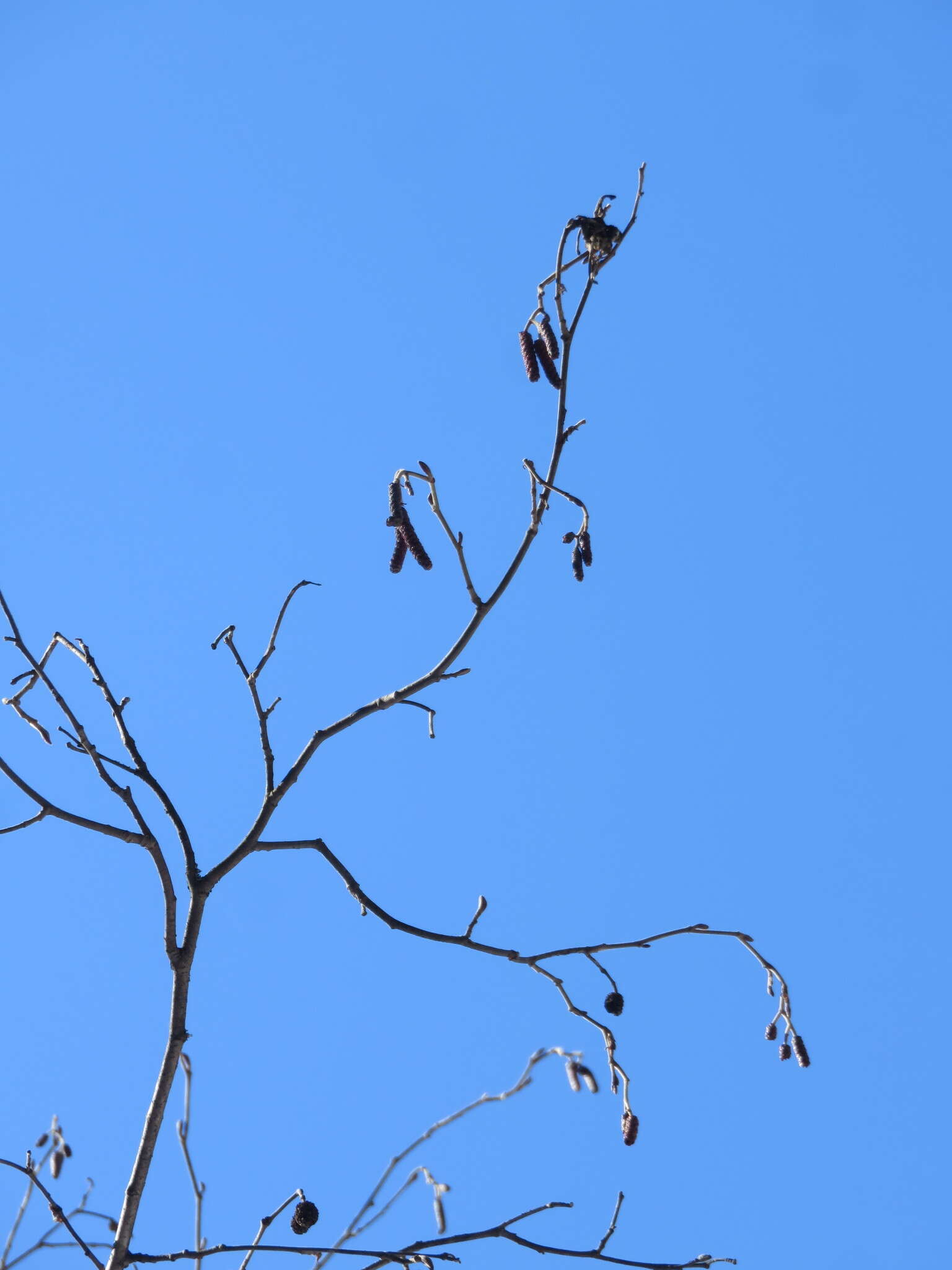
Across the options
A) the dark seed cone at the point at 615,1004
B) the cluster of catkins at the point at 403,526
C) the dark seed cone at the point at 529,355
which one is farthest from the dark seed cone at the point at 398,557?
the dark seed cone at the point at 615,1004

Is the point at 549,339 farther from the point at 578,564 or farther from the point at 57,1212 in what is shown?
the point at 57,1212

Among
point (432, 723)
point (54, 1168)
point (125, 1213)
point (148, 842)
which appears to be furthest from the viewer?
point (54, 1168)

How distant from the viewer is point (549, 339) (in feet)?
8.00

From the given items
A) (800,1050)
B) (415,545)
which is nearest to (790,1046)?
(800,1050)

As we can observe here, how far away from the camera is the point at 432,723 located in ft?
8.61

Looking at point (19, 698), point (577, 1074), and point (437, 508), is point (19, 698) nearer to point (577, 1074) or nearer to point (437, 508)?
point (437, 508)

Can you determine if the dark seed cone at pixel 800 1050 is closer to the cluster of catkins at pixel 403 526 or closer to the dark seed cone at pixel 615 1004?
the dark seed cone at pixel 615 1004

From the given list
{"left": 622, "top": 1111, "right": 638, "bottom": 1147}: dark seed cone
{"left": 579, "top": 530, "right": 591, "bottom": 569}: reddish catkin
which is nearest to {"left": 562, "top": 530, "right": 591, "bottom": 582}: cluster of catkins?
{"left": 579, "top": 530, "right": 591, "bottom": 569}: reddish catkin

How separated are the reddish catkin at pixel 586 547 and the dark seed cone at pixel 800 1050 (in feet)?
3.83

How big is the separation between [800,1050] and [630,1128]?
1.59 feet

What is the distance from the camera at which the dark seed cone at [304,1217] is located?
249cm

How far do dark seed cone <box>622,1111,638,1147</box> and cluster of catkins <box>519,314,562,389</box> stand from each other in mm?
1497

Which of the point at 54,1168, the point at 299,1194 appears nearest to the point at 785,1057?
the point at 299,1194

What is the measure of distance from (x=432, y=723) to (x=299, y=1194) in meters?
1.03
